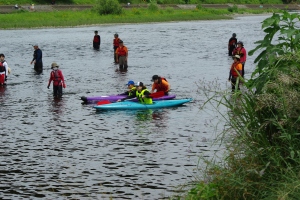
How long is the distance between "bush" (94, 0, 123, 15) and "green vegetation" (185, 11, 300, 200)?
7693cm

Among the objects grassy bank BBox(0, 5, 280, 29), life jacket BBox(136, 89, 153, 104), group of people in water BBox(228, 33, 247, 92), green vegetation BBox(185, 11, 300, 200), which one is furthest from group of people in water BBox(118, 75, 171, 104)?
grassy bank BBox(0, 5, 280, 29)

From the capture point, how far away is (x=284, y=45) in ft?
35.8

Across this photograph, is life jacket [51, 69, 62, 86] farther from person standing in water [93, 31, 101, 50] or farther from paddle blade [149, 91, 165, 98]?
person standing in water [93, 31, 101, 50]

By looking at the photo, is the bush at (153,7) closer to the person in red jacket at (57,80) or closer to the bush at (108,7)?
the bush at (108,7)

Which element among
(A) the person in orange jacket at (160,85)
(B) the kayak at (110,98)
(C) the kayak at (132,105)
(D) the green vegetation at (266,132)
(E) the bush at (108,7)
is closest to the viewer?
(D) the green vegetation at (266,132)

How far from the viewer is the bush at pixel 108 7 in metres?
86.6

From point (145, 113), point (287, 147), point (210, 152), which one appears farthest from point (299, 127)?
point (145, 113)

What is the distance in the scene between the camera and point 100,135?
2048 centimetres

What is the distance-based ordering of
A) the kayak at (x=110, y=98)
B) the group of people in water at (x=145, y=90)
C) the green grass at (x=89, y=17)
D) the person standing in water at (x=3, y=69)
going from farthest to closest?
the green grass at (x=89, y=17) → the person standing in water at (x=3, y=69) → the kayak at (x=110, y=98) → the group of people in water at (x=145, y=90)

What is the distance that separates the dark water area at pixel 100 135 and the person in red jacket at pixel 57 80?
54 centimetres

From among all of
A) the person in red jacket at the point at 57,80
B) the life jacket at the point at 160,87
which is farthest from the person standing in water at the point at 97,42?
the life jacket at the point at 160,87

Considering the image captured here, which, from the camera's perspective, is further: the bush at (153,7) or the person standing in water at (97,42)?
the bush at (153,7)

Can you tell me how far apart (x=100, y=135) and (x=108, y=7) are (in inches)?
2710

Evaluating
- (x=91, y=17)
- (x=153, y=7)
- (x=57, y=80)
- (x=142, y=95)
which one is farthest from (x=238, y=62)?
(x=153, y=7)
